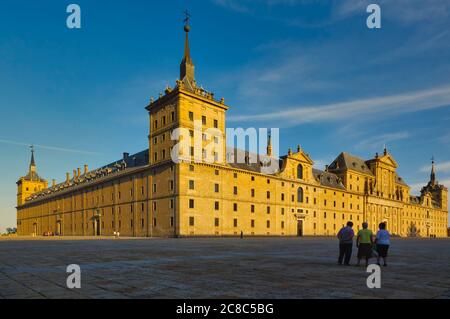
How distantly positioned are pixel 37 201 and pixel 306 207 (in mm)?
79512

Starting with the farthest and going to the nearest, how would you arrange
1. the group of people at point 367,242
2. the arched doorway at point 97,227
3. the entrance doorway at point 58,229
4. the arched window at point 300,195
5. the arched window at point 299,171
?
1. the entrance doorway at point 58,229
2. the arched window at point 299,171
3. the arched doorway at point 97,227
4. the arched window at point 300,195
5. the group of people at point 367,242

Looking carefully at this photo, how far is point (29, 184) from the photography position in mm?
128250

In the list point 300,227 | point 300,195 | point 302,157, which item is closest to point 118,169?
point 300,195

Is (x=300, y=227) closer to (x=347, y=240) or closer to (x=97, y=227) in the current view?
(x=97, y=227)

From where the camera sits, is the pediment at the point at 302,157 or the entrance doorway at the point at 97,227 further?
the entrance doorway at the point at 97,227

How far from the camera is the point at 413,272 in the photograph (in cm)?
1214

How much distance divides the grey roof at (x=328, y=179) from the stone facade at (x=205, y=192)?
0.33 metres

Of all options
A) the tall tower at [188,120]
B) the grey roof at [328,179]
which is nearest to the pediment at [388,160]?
the grey roof at [328,179]

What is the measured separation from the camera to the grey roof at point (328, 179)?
269 feet

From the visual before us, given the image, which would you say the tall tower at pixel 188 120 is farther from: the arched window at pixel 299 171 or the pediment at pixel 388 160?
the pediment at pixel 388 160

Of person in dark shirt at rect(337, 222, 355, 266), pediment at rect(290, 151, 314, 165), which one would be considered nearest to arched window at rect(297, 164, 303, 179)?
pediment at rect(290, 151, 314, 165)
